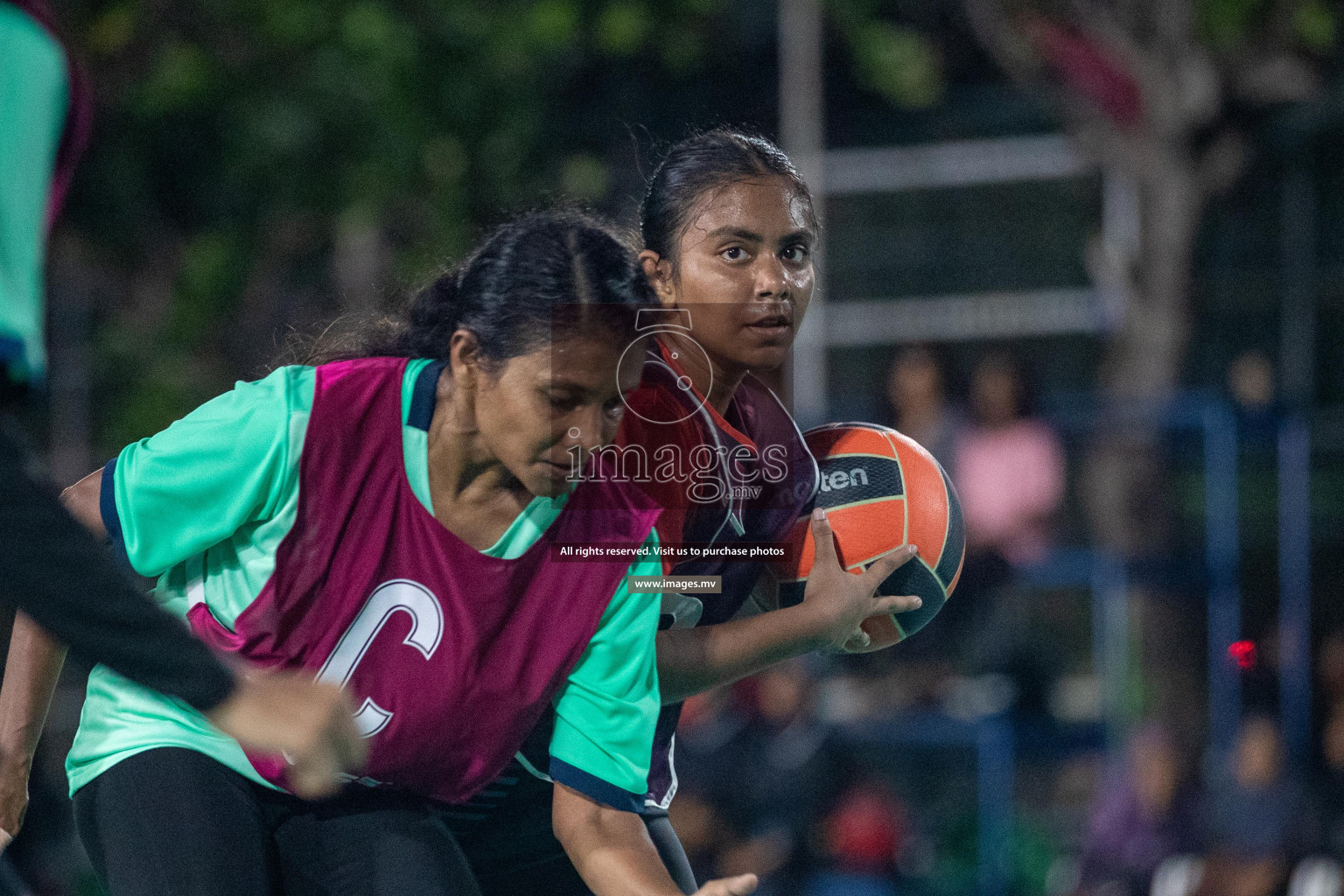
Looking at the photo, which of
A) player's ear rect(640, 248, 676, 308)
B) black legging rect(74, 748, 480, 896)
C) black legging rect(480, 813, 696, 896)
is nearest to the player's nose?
player's ear rect(640, 248, 676, 308)

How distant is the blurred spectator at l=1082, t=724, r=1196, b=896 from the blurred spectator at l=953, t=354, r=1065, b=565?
1.03m

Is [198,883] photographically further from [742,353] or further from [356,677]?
[742,353]

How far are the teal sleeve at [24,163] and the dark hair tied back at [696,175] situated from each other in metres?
1.52

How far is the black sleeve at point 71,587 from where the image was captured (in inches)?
71.2

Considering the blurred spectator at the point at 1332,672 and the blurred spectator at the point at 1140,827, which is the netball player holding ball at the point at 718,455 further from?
the blurred spectator at the point at 1332,672

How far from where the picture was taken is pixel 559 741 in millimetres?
2936

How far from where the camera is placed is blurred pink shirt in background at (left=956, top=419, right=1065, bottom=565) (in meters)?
6.90

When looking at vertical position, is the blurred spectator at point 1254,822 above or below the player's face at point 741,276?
below

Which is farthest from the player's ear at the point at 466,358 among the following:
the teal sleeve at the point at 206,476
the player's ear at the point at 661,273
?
the player's ear at the point at 661,273

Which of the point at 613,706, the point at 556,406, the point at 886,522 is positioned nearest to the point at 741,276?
the point at 886,522

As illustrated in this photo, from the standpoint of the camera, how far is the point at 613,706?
114 inches

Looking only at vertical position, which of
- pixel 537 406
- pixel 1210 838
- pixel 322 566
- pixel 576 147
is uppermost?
pixel 576 147

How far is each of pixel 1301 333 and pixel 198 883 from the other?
6.82m

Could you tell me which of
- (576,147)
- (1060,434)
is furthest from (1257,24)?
(576,147)
